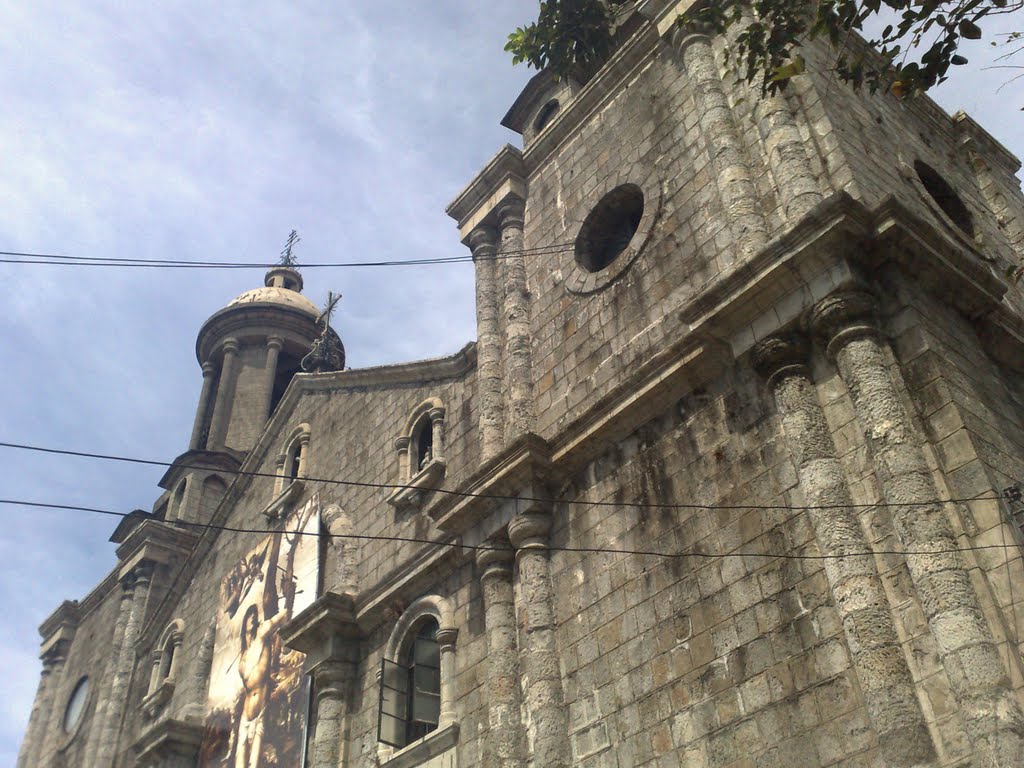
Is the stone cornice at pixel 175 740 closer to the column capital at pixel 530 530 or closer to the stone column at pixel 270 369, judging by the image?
the column capital at pixel 530 530

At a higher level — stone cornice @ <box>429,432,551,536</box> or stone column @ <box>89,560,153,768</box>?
stone column @ <box>89,560,153,768</box>

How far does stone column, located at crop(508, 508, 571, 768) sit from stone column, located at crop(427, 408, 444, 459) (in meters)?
2.86

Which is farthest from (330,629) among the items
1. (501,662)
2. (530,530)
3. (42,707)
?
(42,707)

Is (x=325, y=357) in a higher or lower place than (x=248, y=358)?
lower

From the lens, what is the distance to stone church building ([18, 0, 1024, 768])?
6895mm

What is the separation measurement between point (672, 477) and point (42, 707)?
18886 mm

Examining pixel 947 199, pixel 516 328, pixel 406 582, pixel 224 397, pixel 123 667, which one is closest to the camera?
pixel 947 199

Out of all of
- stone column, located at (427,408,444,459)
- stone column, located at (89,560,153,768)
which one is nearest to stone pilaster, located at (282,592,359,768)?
stone column, located at (427,408,444,459)

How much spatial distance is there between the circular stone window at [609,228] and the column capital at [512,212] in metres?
1.56

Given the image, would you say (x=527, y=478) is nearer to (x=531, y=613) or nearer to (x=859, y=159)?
(x=531, y=613)

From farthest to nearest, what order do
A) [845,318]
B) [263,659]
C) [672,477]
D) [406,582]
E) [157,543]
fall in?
[157,543] → [263,659] → [406,582] → [672,477] → [845,318]

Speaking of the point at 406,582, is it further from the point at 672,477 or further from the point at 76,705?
the point at 76,705

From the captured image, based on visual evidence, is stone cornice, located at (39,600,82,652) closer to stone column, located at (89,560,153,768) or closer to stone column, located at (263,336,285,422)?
stone column, located at (89,560,153,768)

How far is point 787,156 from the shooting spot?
9258mm
